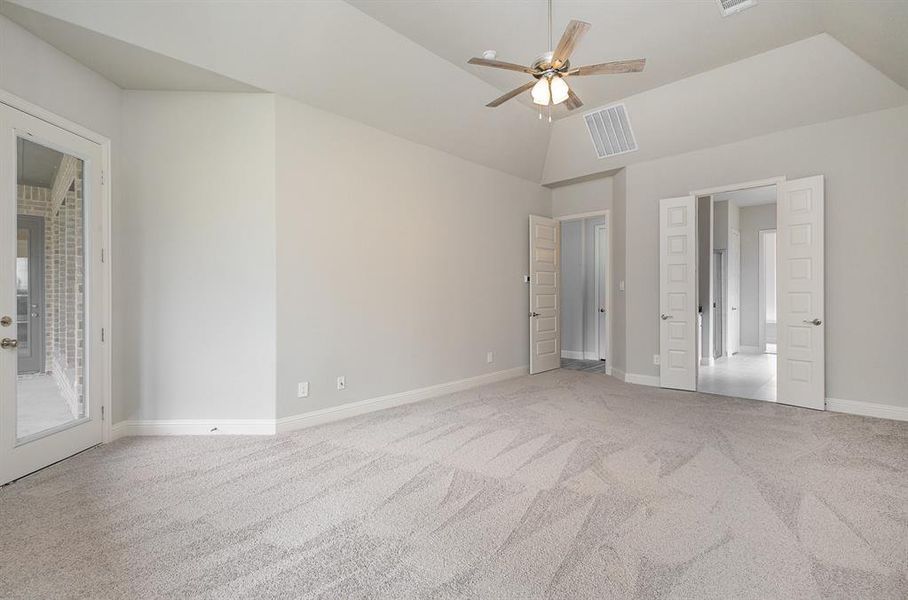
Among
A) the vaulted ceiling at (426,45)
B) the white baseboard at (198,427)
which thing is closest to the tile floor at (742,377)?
the vaulted ceiling at (426,45)

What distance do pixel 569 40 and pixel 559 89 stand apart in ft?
1.42

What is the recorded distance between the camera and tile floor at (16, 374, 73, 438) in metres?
2.89

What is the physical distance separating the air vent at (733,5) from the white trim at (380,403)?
445cm

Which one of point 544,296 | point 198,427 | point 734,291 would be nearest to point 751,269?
point 734,291

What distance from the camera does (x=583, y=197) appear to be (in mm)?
6672

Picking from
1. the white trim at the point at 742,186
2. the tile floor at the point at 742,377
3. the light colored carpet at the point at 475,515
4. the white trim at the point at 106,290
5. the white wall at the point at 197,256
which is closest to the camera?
the light colored carpet at the point at 475,515

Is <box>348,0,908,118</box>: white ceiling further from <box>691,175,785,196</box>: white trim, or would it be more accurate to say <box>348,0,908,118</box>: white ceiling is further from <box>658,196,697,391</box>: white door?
<box>658,196,697,391</box>: white door

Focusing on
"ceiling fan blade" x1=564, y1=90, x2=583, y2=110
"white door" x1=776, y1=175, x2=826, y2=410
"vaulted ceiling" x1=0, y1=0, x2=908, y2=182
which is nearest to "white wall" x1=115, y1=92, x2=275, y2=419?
"vaulted ceiling" x1=0, y1=0, x2=908, y2=182

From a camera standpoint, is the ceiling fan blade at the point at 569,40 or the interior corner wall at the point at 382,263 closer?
the ceiling fan blade at the point at 569,40

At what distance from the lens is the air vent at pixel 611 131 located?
5238mm

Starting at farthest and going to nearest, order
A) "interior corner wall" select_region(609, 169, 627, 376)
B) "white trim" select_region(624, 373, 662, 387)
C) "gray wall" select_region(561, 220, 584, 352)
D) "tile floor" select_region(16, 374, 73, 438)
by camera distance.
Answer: "gray wall" select_region(561, 220, 584, 352) → "interior corner wall" select_region(609, 169, 627, 376) → "white trim" select_region(624, 373, 662, 387) → "tile floor" select_region(16, 374, 73, 438)

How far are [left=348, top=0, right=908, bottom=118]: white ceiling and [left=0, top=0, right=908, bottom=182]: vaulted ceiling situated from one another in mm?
12

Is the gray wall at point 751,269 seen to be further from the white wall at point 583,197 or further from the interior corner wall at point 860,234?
the interior corner wall at point 860,234

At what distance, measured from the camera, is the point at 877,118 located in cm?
418
